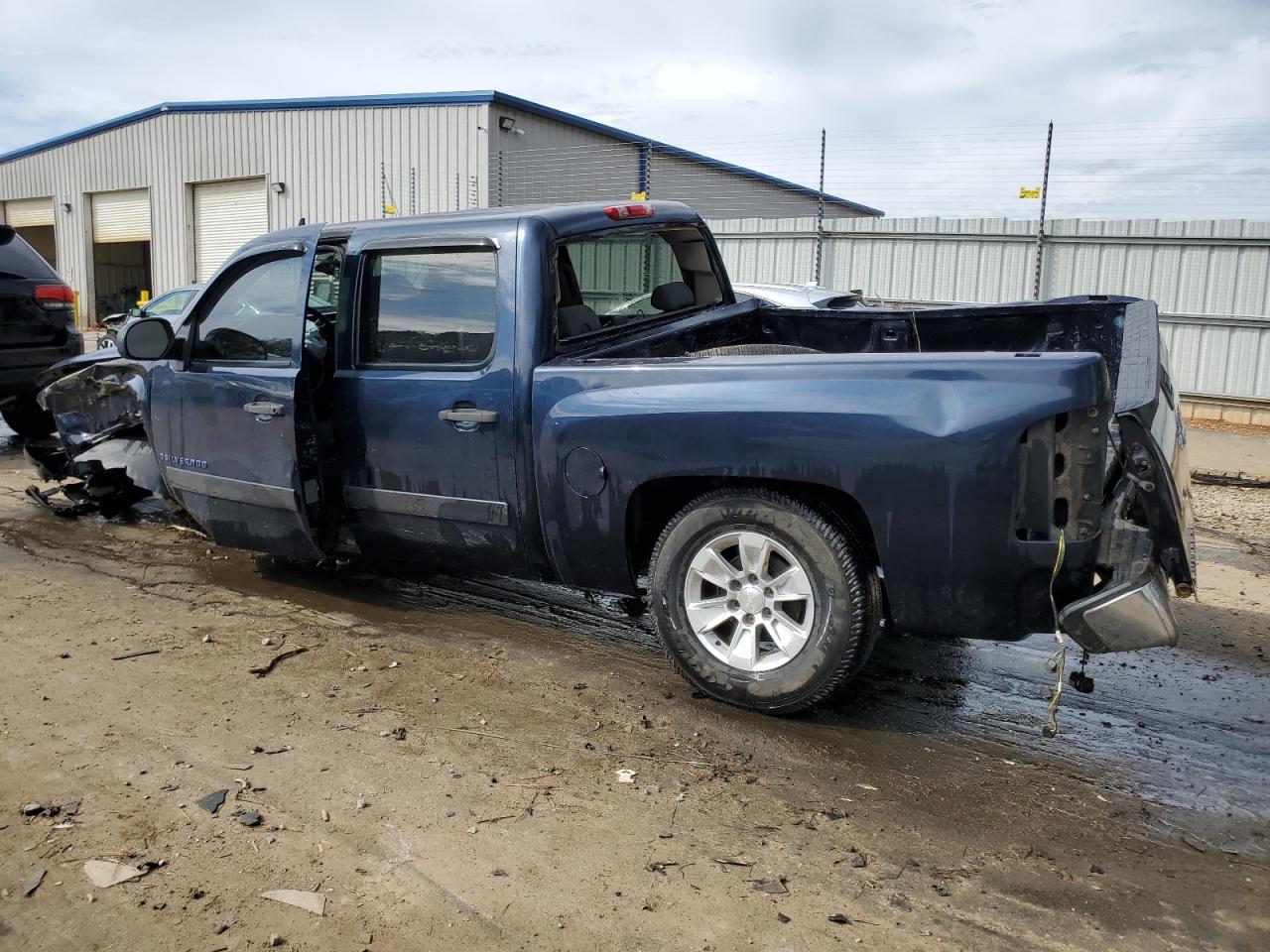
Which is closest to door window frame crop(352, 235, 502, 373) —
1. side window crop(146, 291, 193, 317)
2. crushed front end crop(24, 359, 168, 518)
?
crushed front end crop(24, 359, 168, 518)

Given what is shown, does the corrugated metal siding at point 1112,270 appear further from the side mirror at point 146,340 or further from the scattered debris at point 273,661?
the scattered debris at point 273,661

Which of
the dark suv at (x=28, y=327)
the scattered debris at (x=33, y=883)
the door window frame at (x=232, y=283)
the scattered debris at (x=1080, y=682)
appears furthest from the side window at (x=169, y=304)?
the scattered debris at (x=1080, y=682)

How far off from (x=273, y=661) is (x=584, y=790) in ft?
5.83

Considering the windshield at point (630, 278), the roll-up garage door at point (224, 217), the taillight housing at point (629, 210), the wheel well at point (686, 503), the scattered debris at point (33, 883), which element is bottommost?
the scattered debris at point (33, 883)

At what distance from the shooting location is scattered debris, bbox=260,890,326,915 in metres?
2.78

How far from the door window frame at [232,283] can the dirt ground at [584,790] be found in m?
1.22

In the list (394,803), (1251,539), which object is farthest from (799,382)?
(1251,539)

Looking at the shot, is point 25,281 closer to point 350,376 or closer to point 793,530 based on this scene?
point 350,376

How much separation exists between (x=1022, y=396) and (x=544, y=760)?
1970 millimetres

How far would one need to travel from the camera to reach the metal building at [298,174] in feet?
64.6

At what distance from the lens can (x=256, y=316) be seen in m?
5.18

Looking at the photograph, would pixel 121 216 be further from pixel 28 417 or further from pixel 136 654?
pixel 136 654

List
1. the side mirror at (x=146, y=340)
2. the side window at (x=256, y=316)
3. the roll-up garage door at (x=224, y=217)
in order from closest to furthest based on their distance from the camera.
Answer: the side window at (x=256, y=316) < the side mirror at (x=146, y=340) < the roll-up garage door at (x=224, y=217)

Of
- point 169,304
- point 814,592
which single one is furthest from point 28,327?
point 814,592
